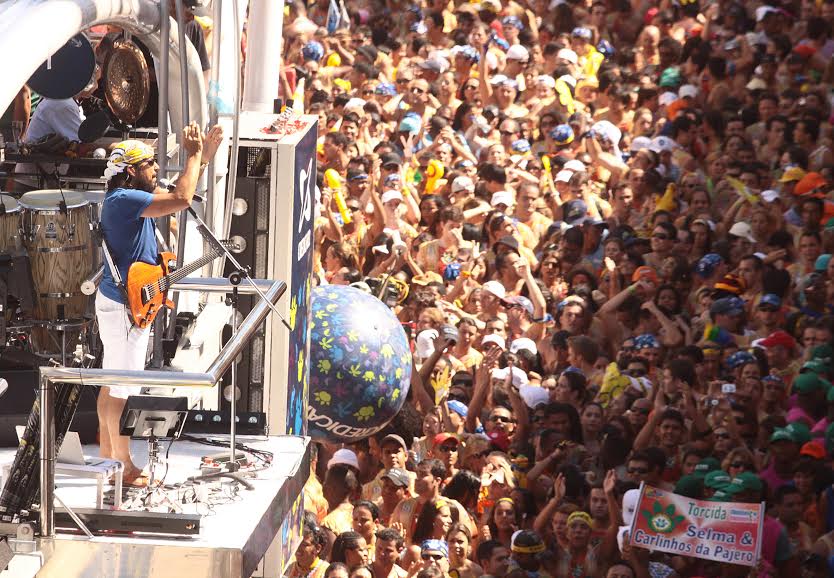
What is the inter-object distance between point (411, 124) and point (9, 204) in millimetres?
7208

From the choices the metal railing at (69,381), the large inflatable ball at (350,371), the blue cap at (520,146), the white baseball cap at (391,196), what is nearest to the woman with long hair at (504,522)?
the large inflatable ball at (350,371)

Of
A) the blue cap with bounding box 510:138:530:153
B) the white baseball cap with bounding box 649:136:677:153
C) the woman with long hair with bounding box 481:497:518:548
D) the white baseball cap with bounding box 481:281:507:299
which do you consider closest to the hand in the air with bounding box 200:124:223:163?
the woman with long hair with bounding box 481:497:518:548

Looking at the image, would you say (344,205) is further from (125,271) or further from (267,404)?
(125,271)

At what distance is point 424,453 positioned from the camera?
1073cm

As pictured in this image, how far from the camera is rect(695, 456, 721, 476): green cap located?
32.0ft

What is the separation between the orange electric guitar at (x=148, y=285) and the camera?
22.3ft

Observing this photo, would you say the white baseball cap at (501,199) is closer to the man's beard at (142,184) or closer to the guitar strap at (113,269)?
the man's beard at (142,184)

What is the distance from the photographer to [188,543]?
608 centimetres

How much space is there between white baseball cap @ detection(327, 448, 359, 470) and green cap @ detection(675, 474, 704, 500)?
7.01ft

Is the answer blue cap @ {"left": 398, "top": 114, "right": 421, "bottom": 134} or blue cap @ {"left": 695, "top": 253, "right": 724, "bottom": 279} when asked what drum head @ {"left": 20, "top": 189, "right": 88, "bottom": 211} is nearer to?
blue cap @ {"left": 695, "top": 253, "right": 724, "bottom": 279}

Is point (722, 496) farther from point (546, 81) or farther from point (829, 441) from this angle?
point (546, 81)

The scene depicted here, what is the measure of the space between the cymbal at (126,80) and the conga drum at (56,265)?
67 centimetres

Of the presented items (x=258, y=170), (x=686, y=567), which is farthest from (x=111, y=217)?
(x=686, y=567)

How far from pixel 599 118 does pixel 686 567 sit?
7.22 meters
